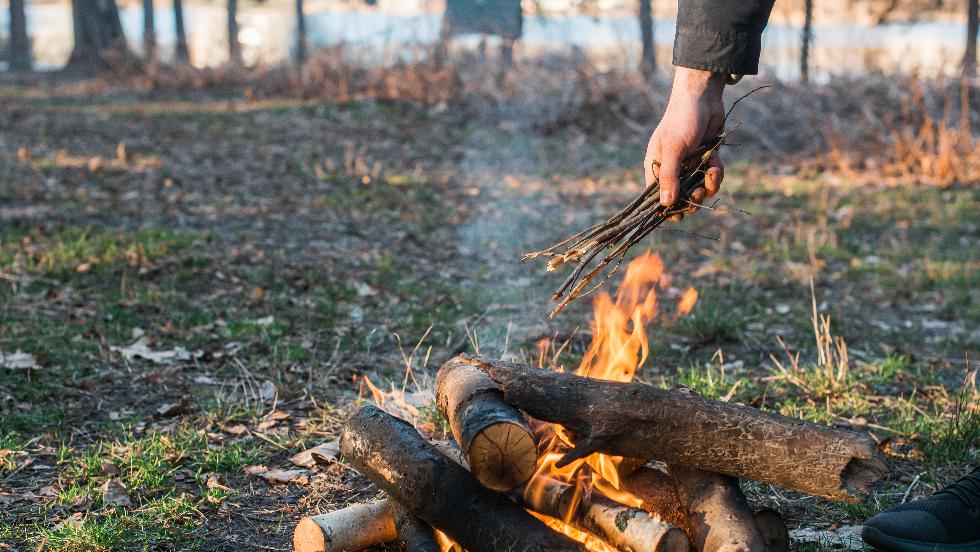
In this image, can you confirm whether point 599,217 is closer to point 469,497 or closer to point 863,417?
point 863,417

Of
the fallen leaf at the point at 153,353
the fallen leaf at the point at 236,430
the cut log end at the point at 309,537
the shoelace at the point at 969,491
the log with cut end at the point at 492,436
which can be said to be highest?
the log with cut end at the point at 492,436

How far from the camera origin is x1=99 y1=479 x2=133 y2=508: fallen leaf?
3021 millimetres

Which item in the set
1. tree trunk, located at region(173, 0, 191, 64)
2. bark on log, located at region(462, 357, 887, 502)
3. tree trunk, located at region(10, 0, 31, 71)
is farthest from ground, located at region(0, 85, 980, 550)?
tree trunk, located at region(10, 0, 31, 71)

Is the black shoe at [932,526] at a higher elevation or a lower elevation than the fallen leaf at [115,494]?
higher

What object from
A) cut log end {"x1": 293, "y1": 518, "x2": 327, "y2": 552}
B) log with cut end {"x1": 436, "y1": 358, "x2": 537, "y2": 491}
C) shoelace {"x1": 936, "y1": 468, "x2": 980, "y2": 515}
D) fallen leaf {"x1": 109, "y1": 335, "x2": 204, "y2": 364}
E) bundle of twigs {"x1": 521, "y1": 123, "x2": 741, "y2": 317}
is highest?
bundle of twigs {"x1": 521, "y1": 123, "x2": 741, "y2": 317}

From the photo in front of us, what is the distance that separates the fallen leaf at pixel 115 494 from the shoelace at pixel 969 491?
2802 millimetres

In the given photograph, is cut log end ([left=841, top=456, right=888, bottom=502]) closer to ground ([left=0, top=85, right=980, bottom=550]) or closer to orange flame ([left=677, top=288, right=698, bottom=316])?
ground ([left=0, top=85, right=980, bottom=550])

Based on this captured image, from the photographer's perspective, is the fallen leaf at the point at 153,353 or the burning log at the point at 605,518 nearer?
the burning log at the point at 605,518

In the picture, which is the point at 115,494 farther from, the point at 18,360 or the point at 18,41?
the point at 18,41

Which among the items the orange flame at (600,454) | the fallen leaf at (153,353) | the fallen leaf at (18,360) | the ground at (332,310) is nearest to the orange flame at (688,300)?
the orange flame at (600,454)

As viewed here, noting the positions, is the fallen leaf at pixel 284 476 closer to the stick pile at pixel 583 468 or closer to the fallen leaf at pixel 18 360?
the stick pile at pixel 583 468

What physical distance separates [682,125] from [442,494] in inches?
49.4

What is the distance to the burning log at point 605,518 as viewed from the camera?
2.21 m

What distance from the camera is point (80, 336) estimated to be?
464 centimetres
